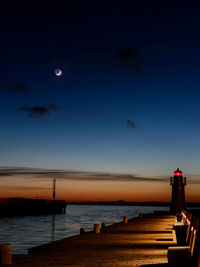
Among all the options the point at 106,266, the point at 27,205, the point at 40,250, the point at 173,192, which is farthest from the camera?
the point at 27,205

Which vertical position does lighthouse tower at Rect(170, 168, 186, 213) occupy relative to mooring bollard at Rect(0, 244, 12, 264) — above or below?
above

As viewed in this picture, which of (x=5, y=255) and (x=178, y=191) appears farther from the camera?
(x=178, y=191)

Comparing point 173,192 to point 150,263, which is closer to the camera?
point 150,263

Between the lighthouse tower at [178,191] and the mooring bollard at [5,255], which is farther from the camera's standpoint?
the lighthouse tower at [178,191]

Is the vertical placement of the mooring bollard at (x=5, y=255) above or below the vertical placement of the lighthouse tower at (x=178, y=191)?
below

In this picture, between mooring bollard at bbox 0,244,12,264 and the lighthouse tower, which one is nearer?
mooring bollard at bbox 0,244,12,264

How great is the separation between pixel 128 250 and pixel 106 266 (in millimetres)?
4425

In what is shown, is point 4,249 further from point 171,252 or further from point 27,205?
point 27,205

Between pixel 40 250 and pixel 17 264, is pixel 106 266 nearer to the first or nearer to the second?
pixel 17 264

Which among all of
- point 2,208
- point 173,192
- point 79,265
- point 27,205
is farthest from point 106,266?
point 27,205

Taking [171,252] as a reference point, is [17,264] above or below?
below

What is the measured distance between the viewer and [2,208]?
366 feet

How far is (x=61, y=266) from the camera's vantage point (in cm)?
1201

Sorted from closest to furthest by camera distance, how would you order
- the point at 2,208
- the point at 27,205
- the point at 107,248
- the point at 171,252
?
the point at 171,252, the point at 107,248, the point at 2,208, the point at 27,205
